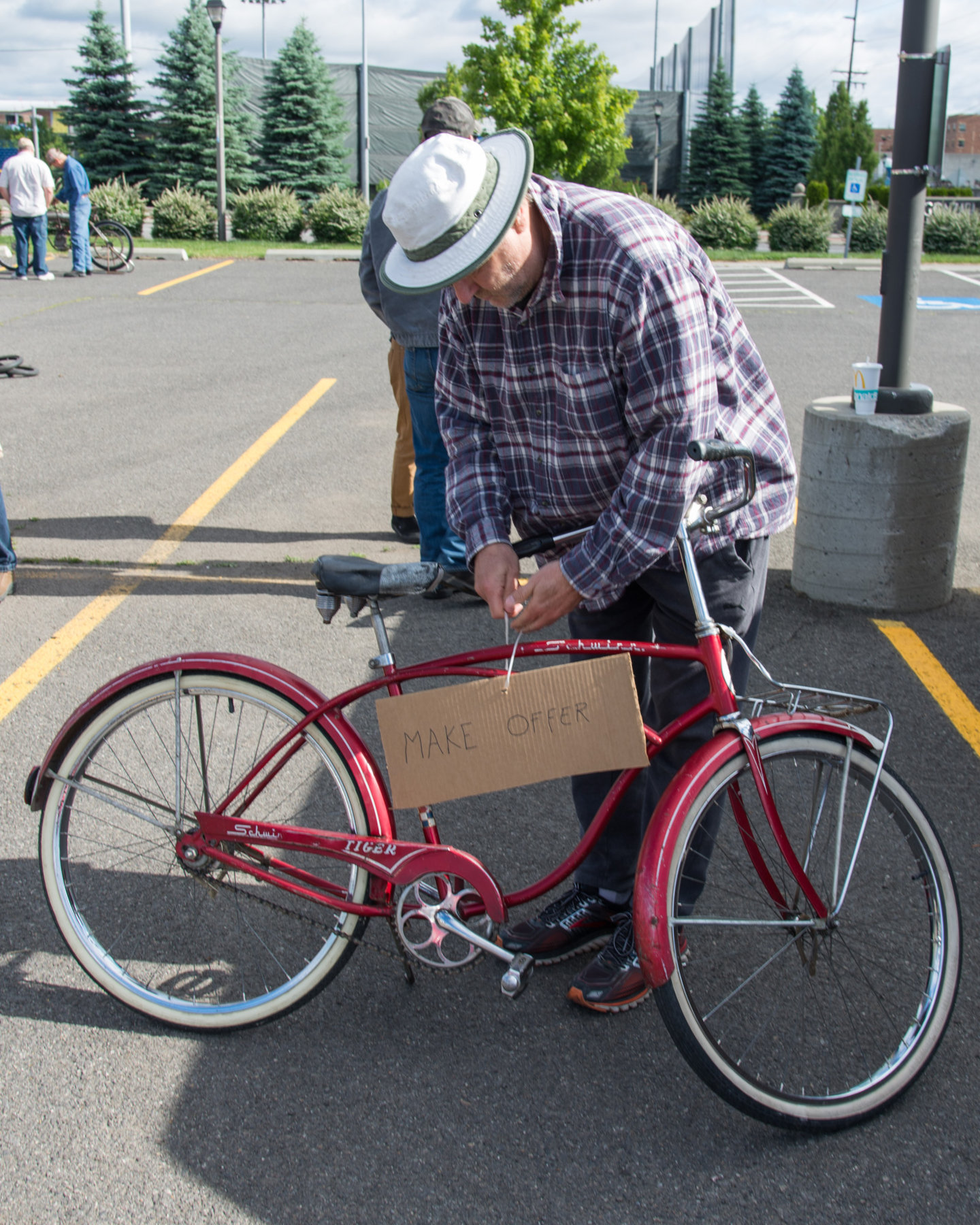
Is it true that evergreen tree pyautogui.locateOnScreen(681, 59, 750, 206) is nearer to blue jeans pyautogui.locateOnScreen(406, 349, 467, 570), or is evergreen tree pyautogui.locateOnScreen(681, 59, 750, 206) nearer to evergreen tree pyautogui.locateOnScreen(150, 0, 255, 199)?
evergreen tree pyautogui.locateOnScreen(150, 0, 255, 199)

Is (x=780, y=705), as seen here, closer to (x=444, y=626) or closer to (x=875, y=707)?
(x=875, y=707)

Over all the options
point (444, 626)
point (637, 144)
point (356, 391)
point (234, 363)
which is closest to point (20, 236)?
point (234, 363)

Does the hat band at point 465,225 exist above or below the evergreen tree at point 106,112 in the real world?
below

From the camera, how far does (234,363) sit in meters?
11.3

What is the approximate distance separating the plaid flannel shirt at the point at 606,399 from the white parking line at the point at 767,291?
549 inches

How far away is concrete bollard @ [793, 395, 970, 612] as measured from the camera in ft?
16.0

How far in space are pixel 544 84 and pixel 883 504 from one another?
35.7 m

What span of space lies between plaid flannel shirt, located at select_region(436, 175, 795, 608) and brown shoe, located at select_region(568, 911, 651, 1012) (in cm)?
87

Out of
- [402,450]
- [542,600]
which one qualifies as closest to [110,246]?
[402,450]

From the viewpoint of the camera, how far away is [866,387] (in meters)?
4.95

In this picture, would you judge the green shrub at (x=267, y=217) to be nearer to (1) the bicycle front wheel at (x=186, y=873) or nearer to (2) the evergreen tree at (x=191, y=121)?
(2) the evergreen tree at (x=191, y=121)

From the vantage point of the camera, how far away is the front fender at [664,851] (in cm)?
220

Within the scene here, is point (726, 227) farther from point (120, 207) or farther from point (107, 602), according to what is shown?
point (107, 602)

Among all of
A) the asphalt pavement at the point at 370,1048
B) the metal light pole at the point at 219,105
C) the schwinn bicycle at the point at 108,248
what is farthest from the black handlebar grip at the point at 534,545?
the metal light pole at the point at 219,105
